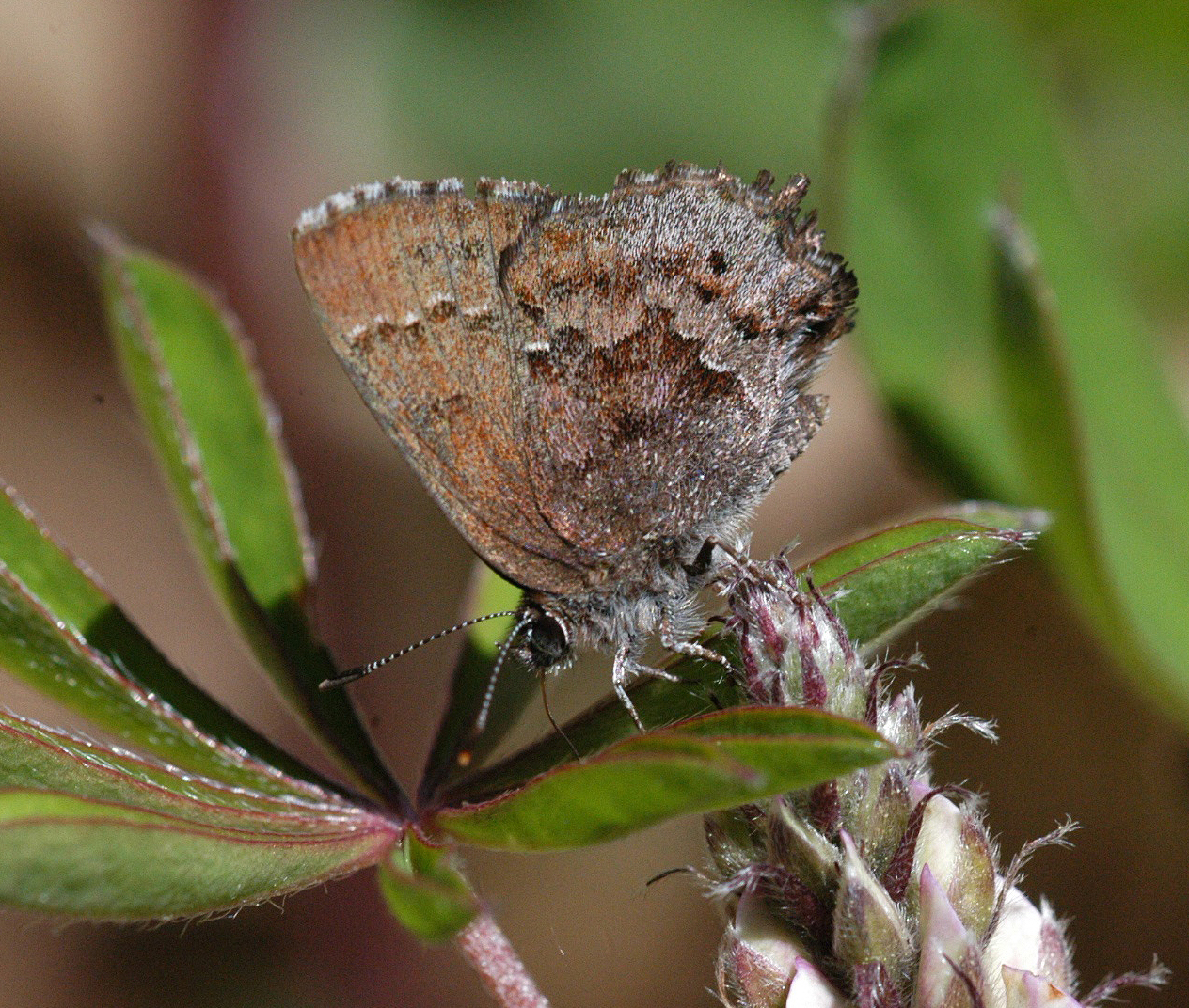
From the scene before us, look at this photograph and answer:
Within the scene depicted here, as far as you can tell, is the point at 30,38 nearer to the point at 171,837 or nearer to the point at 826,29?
the point at 826,29

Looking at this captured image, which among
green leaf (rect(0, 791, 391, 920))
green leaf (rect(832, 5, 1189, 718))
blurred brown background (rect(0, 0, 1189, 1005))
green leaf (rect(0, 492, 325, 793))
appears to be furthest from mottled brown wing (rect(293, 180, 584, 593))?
blurred brown background (rect(0, 0, 1189, 1005))

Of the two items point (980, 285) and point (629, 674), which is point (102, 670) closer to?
point (629, 674)

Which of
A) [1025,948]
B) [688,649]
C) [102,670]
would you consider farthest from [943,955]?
[102,670]

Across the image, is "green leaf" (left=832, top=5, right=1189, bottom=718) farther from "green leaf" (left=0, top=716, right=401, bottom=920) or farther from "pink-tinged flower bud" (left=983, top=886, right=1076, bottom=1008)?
"green leaf" (left=0, top=716, right=401, bottom=920)

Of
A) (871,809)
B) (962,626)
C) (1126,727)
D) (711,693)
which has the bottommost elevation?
(1126,727)

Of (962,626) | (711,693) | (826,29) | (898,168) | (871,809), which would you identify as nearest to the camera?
(871,809)

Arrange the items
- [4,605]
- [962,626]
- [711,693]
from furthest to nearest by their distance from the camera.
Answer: [962,626] → [4,605] → [711,693]

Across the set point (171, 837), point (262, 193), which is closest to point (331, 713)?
point (171, 837)
